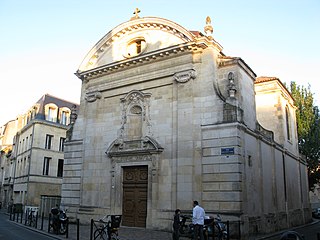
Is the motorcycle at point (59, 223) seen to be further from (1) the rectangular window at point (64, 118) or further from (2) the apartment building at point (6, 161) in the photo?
(2) the apartment building at point (6, 161)

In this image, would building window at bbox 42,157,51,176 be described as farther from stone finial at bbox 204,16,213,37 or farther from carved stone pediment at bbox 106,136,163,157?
stone finial at bbox 204,16,213,37

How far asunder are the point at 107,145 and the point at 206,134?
561 centimetres

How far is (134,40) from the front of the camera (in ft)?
55.1

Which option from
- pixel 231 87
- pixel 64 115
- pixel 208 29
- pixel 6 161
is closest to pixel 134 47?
pixel 208 29

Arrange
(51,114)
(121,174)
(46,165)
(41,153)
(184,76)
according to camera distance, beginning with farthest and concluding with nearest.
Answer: (51,114) → (46,165) → (41,153) → (121,174) → (184,76)

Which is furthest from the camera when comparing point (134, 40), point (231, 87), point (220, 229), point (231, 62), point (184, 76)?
point (134, 40)

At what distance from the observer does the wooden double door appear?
14.1 metres

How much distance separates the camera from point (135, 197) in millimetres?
14430

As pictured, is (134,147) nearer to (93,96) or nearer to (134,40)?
(93,96)

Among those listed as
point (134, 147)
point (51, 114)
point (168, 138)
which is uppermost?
point (51, 114)

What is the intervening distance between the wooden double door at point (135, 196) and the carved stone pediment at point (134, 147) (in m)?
0.80

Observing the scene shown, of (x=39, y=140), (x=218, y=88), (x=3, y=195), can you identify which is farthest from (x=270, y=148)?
(x=3, y=195)

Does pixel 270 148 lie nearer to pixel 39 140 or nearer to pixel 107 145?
pixel 107 145

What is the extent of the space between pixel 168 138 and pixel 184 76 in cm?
288
